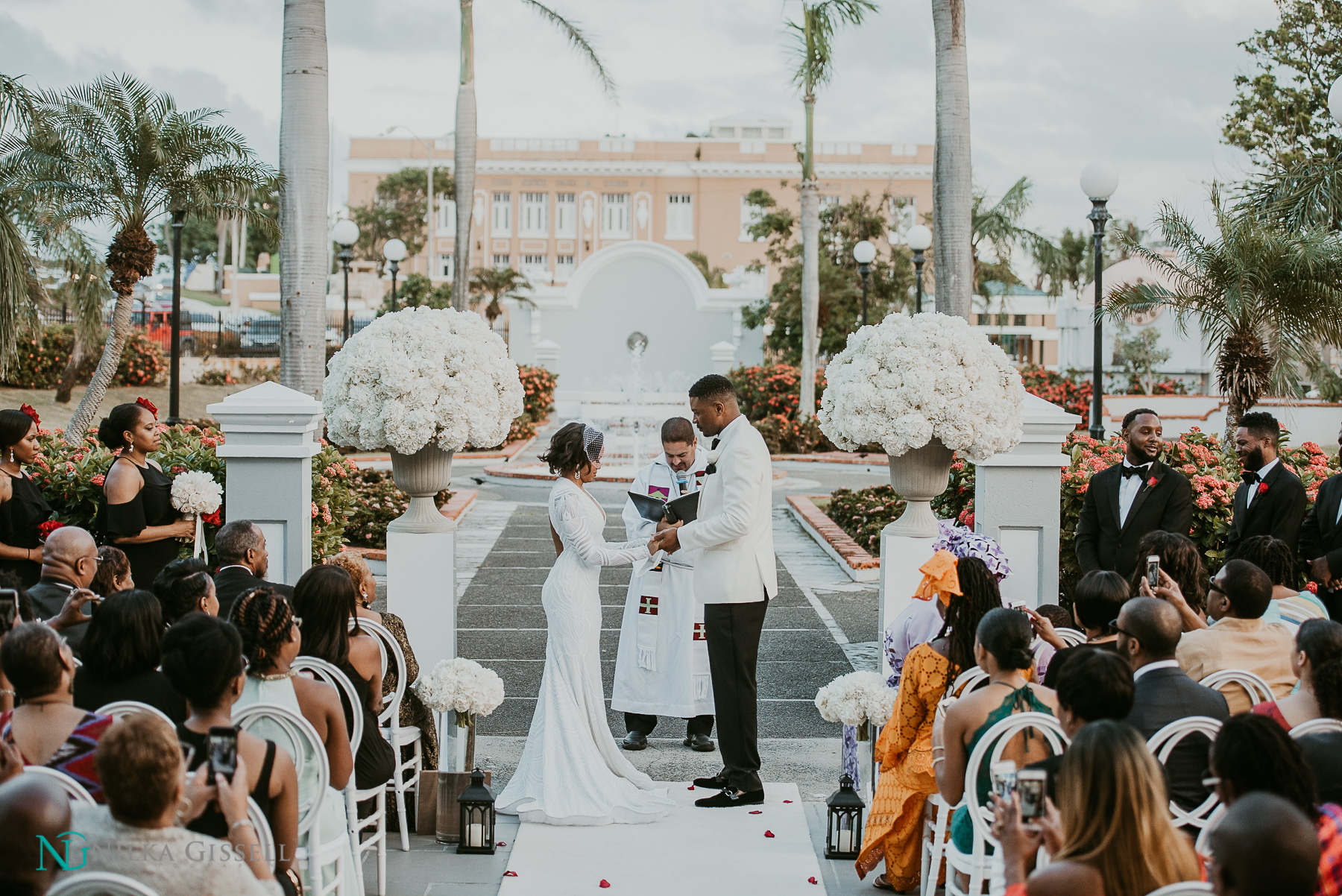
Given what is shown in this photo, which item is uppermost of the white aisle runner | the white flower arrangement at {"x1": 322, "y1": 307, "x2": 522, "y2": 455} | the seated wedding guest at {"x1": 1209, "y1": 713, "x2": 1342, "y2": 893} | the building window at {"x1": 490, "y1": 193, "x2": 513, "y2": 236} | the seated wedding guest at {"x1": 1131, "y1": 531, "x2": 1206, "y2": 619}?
the building window at {"x1": 490, "y1": 193, "x2": 513, "y2": 236}

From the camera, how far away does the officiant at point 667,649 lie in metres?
6.62

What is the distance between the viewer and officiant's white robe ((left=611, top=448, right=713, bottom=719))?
6.61m

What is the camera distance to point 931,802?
4.52 m

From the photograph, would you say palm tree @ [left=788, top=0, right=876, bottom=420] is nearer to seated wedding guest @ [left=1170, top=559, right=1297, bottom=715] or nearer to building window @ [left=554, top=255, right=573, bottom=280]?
seated wedding guest @ [left=1170, top=559, right=1297, bottom=715]

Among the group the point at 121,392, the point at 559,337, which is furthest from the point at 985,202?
the point at 121,392

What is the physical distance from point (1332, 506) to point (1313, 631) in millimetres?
3435

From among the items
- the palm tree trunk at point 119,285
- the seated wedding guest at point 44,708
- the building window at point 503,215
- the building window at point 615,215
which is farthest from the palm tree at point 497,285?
the seated wedding guest at point 44,708

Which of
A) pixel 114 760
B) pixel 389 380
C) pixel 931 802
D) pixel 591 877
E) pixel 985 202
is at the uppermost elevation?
pixel 985 202

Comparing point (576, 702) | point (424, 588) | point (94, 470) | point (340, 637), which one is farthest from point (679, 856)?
point (94, 470)

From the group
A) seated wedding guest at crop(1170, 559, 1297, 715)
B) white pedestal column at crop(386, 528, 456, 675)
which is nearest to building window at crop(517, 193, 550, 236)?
white pedestal column at crop(386, 528, 456, 675)

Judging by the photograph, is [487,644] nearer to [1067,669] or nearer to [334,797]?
[334,797]

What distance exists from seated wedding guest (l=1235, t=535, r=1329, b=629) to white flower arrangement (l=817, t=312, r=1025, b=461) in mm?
1432

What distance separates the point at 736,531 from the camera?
562 centimetres

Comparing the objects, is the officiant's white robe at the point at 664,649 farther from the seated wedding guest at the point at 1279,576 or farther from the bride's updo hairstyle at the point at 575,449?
the seated wedding guest at the point at 1279,576
